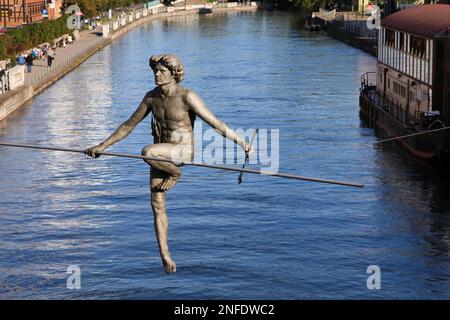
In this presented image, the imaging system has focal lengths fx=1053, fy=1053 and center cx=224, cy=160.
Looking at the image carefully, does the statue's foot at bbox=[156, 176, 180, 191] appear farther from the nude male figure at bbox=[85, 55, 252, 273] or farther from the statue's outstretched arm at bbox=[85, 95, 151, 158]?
the statue's outstretched arm at bbox=[85, 95, 151, 158]

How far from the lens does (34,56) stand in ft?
329

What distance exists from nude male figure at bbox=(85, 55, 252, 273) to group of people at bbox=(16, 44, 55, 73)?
259 feet

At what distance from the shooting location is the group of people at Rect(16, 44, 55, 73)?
88.4 m

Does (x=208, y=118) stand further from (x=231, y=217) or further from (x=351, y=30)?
(x=351, y=30)

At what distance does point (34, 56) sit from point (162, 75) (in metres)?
93.0

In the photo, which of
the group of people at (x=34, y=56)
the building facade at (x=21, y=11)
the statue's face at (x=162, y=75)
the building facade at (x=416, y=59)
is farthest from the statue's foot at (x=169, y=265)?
the building facade at (x=21, y=11)

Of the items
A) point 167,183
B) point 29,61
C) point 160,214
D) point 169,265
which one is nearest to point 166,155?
point 167,183

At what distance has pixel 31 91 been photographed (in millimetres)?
80062

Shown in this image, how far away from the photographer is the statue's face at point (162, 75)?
31.2 feet

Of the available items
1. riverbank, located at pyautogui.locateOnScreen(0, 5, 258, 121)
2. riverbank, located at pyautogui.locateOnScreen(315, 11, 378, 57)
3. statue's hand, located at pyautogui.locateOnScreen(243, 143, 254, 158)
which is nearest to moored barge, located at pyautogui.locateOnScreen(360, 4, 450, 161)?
riverbank, located at pyautogui.locateOnScreen(0, 5, 258, 121)
